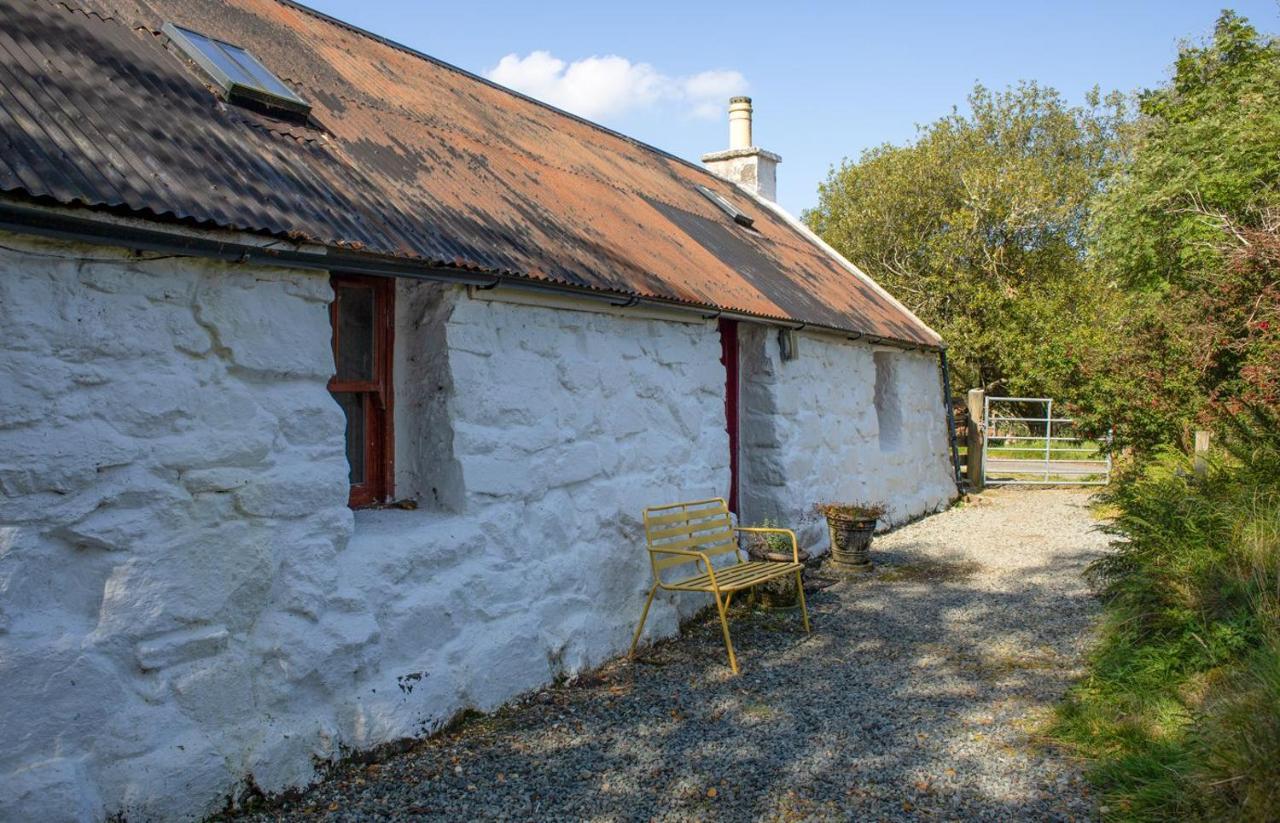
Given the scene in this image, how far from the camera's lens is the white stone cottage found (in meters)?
3.28

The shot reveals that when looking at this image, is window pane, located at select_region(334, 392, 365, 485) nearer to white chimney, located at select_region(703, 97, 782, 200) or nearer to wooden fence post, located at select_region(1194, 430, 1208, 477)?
wooden fence post, located at select_region(1194, 430, 1208, 477)

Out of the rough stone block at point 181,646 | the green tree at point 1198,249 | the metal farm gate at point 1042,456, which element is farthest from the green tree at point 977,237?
the rough stone block at point 181,646

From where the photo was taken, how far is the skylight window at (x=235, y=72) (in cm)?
482

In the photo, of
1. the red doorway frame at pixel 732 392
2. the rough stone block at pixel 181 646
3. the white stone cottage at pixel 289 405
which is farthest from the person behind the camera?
the red doorway frame at pixel 732 392

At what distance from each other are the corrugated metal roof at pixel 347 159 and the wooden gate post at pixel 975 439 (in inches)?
226

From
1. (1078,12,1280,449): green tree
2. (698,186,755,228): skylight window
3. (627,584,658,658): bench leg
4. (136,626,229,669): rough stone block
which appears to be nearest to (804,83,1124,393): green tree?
(1078,12,1280,449): green tree

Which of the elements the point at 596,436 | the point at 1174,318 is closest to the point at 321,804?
the point at 596,436

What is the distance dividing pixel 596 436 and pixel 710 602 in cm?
201

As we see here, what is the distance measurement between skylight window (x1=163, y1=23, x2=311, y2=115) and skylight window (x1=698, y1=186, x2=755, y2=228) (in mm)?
6461

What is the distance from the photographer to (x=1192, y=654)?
471 cm

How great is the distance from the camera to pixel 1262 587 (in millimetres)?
4566

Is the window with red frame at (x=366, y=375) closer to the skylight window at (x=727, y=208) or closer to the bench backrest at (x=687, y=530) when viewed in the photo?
the bench backrest at (x=687, y=530)

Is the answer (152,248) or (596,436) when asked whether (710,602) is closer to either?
(596,436)

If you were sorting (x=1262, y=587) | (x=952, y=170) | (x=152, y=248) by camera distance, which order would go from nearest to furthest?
1. (x=152, y=248)
2. (x=1262, y=587)
3. (x=952, y=170)
